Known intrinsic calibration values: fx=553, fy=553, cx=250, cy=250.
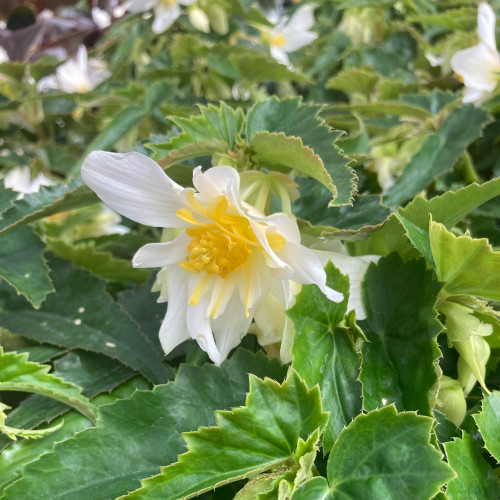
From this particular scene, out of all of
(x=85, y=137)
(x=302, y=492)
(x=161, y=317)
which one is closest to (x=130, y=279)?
(x=161, y=317)

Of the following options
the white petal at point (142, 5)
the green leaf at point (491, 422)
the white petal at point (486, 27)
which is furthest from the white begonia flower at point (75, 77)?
the green leaf at point (491, 422)

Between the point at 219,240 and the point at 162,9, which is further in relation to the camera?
the point at 162,9

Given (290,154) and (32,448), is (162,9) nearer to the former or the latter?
(290,154)

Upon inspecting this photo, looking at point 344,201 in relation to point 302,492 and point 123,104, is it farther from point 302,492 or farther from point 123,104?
point 123,104

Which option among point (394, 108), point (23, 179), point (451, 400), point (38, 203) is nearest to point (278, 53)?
point (394, 108)

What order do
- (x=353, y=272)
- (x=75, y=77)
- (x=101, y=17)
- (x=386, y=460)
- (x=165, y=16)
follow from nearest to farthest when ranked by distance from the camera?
(x=386, y=460)
(x=353, y=272)
(x=165, y=16)
(x=75, y=77)
(x=101, y=17)

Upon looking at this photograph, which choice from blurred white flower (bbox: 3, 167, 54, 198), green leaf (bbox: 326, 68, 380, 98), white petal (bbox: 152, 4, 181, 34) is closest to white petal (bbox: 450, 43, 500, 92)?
green leaf (bbox: 326, 68, 380, 98)

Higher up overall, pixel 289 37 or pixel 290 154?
pixel 290 154

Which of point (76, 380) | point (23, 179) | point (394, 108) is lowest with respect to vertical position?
point (23, 179)
